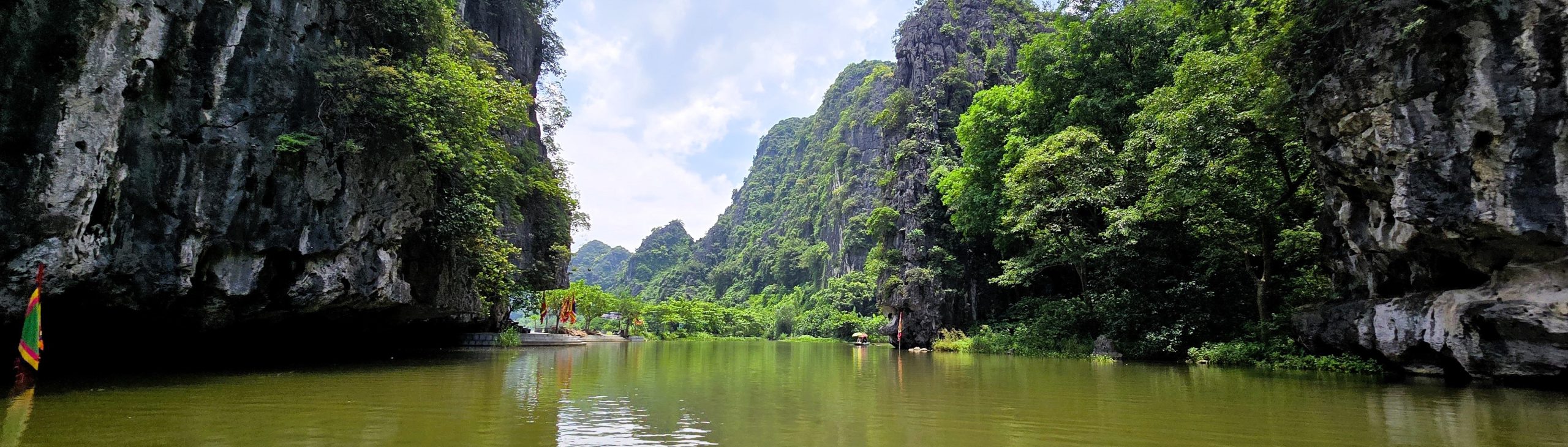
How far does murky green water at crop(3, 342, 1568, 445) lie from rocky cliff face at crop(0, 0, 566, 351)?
1598 mm

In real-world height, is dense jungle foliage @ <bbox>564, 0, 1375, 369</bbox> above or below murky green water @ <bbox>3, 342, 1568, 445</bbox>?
above

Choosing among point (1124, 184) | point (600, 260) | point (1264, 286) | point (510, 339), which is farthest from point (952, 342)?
point (600, 260)

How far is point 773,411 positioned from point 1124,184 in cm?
1459

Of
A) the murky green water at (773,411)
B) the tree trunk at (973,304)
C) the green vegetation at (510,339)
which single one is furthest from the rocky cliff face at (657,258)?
the murky green water at (773,411)

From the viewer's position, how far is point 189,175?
377 inches

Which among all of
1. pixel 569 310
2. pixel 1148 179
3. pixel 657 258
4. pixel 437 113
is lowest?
pixel 569 310

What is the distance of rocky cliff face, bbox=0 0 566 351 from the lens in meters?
7.62

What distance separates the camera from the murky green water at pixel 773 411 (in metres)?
4.90

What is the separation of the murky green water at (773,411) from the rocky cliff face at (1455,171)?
2.89 feet

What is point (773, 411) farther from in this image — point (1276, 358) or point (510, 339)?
point (510, 339)

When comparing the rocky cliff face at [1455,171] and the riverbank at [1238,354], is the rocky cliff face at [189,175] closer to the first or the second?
the rocky cliff face at [1455,171]

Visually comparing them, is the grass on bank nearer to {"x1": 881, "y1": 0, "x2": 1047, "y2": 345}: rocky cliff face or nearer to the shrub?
the shrub

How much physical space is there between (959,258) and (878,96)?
5052 centimetres

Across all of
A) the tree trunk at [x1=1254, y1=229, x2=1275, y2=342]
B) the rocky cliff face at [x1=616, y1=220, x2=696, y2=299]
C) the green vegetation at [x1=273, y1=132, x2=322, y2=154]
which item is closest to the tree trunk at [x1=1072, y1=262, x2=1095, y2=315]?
the tree trunk at [x1=1254, y1=229, x2=1275, y2=342]
